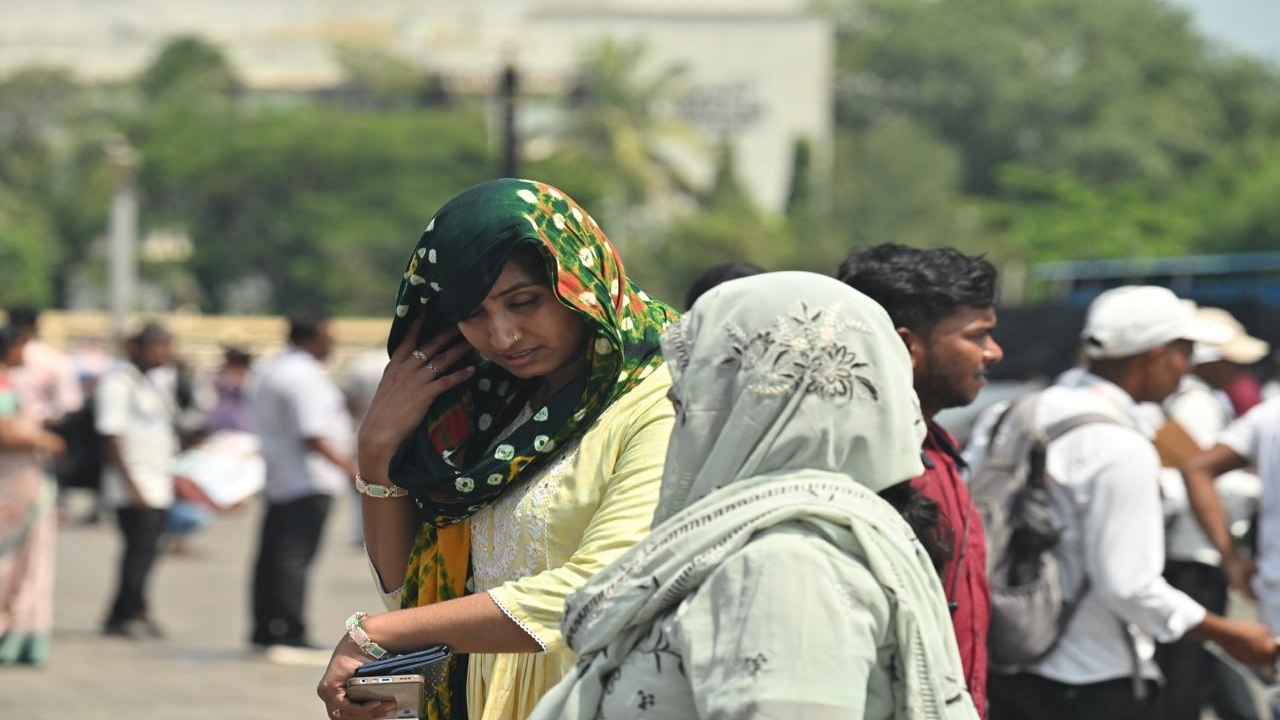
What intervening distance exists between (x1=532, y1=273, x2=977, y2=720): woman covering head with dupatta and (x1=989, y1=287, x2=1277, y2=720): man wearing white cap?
204cm

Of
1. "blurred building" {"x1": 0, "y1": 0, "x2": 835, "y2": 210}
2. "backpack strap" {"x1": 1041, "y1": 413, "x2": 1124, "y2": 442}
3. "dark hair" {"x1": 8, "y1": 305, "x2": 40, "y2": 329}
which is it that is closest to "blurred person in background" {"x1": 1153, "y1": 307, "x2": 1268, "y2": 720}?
"backpack strap" {"x1": 1041, "y1": 413, "x2": 1124, "y2": 442}

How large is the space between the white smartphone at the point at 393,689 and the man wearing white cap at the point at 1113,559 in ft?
6.50

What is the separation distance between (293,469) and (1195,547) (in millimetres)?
4854

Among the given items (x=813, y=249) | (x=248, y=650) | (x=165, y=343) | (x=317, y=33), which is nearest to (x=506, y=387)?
(x=248, y=650)

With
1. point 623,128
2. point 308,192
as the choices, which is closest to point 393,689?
point 308,192

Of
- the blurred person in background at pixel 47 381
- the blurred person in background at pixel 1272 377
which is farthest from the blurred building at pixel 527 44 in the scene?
the blurred person in background at pixel 47 381

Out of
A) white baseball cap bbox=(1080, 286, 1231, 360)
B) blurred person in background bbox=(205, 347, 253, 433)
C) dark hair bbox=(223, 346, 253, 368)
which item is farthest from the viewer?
blurred person in background bbox=(205, 347, 253, 433)

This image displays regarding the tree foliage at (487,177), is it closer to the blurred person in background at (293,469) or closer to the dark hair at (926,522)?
the blurred person in background at (293,469)

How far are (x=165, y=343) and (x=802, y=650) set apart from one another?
32.0 ft

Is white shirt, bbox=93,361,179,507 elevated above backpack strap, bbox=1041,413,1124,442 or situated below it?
below

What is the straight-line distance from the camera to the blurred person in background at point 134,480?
1074cm

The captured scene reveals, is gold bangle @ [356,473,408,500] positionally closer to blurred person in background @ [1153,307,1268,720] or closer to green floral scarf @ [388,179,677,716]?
green floral scarf @ [388,179,677,716]

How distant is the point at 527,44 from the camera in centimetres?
9394

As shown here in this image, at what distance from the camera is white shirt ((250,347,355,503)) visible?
9828 mm
